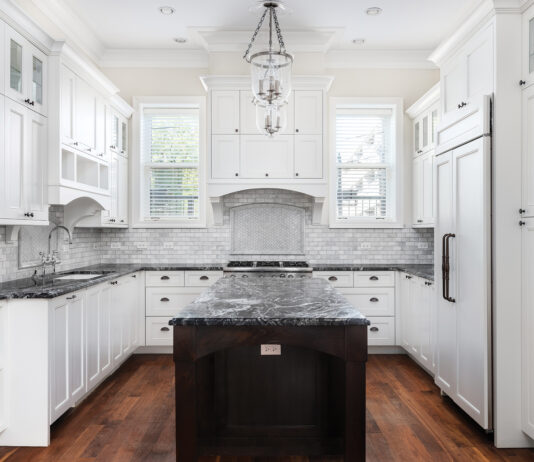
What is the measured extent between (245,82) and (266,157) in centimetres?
87

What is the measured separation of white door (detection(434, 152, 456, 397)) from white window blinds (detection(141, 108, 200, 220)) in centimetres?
293

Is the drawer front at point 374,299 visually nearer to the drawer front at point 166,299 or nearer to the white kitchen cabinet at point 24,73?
the drawer front at point 166,299

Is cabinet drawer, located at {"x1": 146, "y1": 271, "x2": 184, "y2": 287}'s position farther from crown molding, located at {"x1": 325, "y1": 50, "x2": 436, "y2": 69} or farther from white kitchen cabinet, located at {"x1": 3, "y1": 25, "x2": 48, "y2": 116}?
crown molding, located at {"x1": 325, "y1": 50, "x2": 436, "y2": 69}

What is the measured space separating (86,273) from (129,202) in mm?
1300

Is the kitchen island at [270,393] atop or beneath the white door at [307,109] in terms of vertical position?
beneath

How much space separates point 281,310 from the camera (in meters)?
2.25

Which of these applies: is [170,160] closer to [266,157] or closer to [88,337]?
[266,157]

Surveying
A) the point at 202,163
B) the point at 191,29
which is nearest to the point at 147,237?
the point at 202,163

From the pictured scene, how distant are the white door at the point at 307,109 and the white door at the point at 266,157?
0.59ft

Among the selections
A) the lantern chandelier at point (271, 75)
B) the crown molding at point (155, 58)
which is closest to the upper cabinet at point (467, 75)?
the lantern chandelier at point (271, 75)

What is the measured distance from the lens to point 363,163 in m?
5.35

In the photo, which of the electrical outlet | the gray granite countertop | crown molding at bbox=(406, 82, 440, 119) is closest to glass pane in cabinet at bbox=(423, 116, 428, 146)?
crown molding at bbox=(406, 82, 440, 119)

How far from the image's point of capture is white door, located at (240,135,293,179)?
4848 millimetres

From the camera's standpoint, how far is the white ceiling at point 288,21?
4.10m
